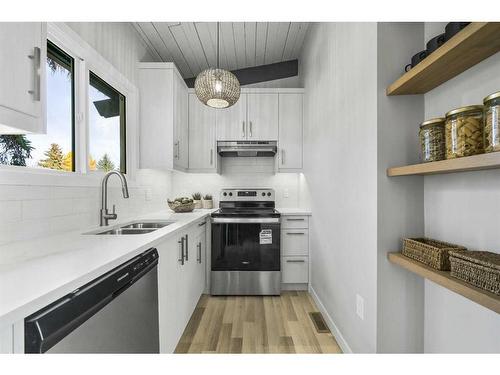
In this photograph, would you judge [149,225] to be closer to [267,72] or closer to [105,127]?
[105,127]

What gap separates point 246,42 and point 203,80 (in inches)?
42.3

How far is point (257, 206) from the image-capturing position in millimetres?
3551

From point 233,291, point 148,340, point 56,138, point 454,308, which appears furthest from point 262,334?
point 56,138

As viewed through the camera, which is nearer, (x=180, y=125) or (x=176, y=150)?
(x=176, y=150)

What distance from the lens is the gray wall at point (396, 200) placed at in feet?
4.54

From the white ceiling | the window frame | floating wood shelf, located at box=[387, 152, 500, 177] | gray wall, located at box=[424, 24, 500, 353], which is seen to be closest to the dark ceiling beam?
the white ceiling

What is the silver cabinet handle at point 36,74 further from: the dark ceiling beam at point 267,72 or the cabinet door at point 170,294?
the dark ceiling beam at point 267,72

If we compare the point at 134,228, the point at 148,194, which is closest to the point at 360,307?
the point at 134,228

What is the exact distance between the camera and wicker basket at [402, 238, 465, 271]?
3.46ft

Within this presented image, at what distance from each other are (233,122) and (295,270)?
1983mm

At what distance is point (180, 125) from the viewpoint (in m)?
3.09

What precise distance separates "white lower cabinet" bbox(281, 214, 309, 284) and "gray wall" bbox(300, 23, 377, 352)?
0.15m

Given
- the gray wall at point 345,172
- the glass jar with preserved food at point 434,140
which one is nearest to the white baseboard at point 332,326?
the gray wall at point 345,172
